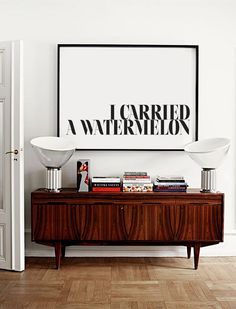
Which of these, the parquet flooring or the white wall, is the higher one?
the white wall

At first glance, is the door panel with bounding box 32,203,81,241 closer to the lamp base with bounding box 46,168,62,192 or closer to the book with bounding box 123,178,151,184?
the lamp base with bounding box 46,168,62,192

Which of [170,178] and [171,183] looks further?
[170,178]

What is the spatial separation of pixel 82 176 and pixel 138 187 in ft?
1.69

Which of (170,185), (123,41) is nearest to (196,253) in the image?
(170,185)

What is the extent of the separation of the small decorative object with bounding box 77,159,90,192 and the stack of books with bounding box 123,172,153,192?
1.13 feet

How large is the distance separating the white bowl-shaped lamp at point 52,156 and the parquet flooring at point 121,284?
0.77 meters

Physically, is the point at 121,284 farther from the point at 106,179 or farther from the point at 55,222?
the point at 106,179

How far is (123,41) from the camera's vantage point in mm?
4754

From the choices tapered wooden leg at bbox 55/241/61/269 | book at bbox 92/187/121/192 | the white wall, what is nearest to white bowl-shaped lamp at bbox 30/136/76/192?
the white wall

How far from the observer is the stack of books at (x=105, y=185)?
4.42 metres

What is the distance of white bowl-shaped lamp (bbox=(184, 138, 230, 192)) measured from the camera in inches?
168

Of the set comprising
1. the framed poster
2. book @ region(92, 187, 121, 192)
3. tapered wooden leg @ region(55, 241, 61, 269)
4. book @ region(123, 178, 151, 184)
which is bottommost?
tapered wooden leg @ region(55, 241, 61, 269)

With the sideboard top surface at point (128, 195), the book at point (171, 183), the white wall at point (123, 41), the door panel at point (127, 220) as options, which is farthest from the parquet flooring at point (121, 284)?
the book at point (171, 183)

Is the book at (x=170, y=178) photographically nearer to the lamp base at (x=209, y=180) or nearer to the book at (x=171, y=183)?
the book at (x=171, y=183)
